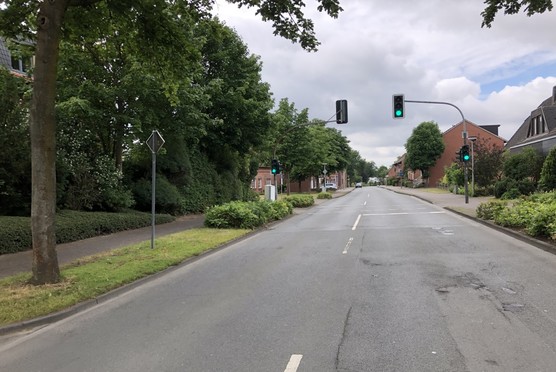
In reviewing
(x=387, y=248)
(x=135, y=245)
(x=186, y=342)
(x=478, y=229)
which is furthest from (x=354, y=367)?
(x=478, y=229)

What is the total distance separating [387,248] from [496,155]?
1294 inches

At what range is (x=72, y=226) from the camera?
14.5 meters

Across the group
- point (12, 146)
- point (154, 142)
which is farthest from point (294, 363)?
point (12, 146)

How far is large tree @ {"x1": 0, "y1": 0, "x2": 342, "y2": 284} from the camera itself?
27.6ft

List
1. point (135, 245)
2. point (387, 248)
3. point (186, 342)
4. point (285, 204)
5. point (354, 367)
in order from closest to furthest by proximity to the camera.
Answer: point (354, 367) → point (186, 342) → point (387, 248) → point (135, 245) → point (285, 204)

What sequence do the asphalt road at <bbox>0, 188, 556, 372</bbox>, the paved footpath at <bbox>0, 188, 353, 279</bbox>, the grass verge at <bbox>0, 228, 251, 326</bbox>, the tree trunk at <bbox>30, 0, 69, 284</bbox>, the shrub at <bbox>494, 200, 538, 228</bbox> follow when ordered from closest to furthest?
the asphalt road at <bbox>0, 188, 556, 372</bbox> < the grass verge at <bbox>0, 228, 251, 326</bbox> < the tree trunk at <bbox>30, 0, 69, 284</bbox> < the paved footpath at <bbox>0, 188, 353, 279</bbox> < the shrub at <bbox>494, 200, 538, 228</bbox>

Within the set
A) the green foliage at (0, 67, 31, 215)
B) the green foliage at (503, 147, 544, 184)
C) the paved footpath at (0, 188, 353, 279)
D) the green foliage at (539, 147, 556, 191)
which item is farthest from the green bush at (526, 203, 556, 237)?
the green foliage at (503, 147, 544, 184)

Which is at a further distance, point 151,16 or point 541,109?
point 541,109

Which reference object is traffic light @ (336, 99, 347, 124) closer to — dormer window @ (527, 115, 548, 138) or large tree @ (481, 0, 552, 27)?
large tree @ (481, 0, 552, 27)

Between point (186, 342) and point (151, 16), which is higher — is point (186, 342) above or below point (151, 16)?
below

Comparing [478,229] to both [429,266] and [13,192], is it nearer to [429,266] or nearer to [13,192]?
[429,266]

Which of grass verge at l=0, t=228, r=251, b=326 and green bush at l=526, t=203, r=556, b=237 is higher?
green bush at l=526, t=203, r=556, b=237

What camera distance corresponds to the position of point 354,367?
15.0 ft

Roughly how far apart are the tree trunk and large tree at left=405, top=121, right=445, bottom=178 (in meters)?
78.0
